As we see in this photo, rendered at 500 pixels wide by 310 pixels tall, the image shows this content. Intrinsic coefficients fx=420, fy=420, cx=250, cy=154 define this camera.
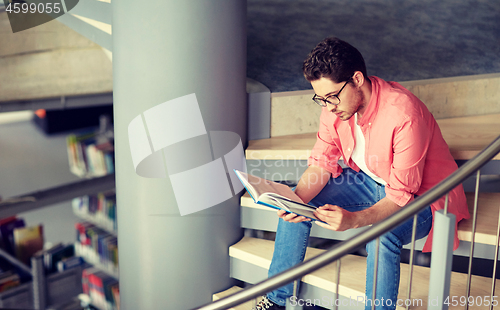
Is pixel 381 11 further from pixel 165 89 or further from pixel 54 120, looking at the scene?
pixel 54 120

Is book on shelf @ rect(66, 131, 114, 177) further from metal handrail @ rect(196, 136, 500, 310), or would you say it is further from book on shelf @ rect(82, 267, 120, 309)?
metal handrail @ rect(196, 136, 500, 310)

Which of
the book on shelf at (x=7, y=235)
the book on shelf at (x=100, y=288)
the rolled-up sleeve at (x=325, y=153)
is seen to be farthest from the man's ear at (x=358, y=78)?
the book on shelf at (x=7, y=235)

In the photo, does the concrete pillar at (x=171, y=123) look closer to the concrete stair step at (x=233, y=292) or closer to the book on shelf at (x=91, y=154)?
the concrete stair step at (x=233, y=292)

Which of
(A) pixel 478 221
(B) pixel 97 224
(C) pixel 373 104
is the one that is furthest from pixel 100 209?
(A) pixel 478 221

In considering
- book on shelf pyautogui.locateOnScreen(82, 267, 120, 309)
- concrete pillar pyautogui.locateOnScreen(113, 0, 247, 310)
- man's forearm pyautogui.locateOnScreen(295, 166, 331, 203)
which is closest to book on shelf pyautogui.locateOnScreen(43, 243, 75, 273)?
book on shelf pyautogui.locateOnScreen(82, 267, 120, 309)

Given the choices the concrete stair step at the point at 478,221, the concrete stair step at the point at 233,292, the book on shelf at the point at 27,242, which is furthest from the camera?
the book on shelf at the point at 27,242

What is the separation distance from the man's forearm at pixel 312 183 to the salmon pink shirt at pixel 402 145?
0.17 meters

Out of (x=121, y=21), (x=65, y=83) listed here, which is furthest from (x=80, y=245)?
(x=121, y=21)

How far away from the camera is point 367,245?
164cm

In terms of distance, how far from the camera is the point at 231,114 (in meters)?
2.09

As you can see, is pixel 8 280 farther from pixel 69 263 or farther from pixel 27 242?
pixel 69 263

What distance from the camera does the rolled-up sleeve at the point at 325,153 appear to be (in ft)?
6.30

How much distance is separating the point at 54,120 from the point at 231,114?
4.29 metres

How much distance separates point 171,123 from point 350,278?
1.06m
